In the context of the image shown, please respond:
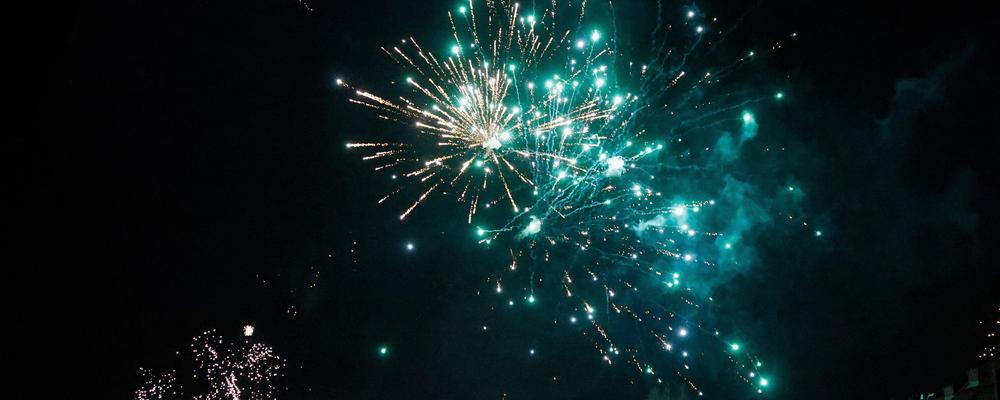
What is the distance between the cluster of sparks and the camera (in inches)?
390

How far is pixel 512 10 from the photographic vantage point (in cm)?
827

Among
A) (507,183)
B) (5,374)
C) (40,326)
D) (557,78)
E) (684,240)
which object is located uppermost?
(557,78)

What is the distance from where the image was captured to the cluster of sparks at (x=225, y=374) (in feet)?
32.5

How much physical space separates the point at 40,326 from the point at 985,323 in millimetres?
19873

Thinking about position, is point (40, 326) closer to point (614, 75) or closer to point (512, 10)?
point (512, 10)

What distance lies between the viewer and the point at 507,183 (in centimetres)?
941

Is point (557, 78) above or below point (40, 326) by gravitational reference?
above

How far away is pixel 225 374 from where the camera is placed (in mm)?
10664

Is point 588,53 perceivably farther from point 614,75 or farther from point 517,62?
point 517,62

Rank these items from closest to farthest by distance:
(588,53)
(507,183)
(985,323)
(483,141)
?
1. (588,53)
2. (483,141)
3. (507,183)
4. (985,323)

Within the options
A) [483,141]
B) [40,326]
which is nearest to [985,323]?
[483,141]

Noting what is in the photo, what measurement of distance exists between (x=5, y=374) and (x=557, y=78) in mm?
10467

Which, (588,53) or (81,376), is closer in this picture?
(588,53)

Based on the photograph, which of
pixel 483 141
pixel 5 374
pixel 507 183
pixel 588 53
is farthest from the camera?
pixel 507 183
